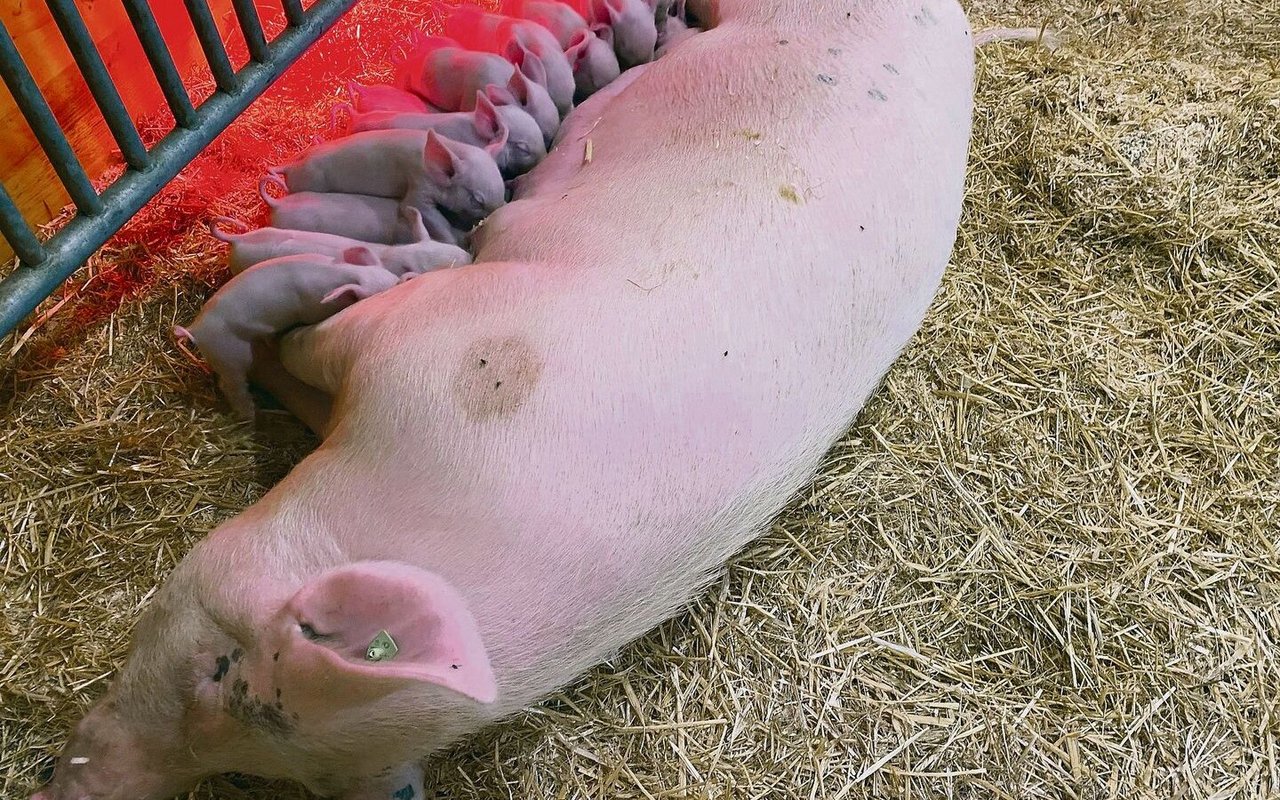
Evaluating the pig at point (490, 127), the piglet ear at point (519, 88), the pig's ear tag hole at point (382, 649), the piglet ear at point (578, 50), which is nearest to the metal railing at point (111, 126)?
the pig at point (490, 127)

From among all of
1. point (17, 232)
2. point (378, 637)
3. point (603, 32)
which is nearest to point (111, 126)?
point (17, 232)

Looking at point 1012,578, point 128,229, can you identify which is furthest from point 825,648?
point 128,229

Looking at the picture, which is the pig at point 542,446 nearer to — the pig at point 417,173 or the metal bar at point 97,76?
the pig at point 417,173

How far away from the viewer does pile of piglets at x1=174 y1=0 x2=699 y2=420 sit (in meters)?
2.14

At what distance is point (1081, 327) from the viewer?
274 cm

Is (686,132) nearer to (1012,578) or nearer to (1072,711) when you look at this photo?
(1012,578)

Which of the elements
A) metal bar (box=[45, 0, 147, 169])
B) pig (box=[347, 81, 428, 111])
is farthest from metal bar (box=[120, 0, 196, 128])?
pig (box=[347, 81, 428, 111])

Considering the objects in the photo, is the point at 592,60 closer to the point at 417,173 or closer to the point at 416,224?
the point at 417,173

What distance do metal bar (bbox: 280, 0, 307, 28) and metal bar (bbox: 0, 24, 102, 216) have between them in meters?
0.80

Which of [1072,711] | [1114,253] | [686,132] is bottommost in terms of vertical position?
[1072,711]

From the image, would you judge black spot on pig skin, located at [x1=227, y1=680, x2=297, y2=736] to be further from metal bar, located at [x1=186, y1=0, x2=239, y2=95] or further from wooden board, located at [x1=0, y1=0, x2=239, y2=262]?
wooden board, located at [x1=0, y1=0, x2=239, y2=262]

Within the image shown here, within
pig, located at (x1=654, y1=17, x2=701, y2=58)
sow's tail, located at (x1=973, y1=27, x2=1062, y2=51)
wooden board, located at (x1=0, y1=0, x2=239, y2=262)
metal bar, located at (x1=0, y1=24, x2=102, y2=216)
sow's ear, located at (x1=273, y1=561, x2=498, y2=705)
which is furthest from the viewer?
sow's tail, located at (x1=973, y1=27, x2=1062, y2=51)

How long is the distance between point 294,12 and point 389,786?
2131 mm

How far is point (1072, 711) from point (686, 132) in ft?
5.31
